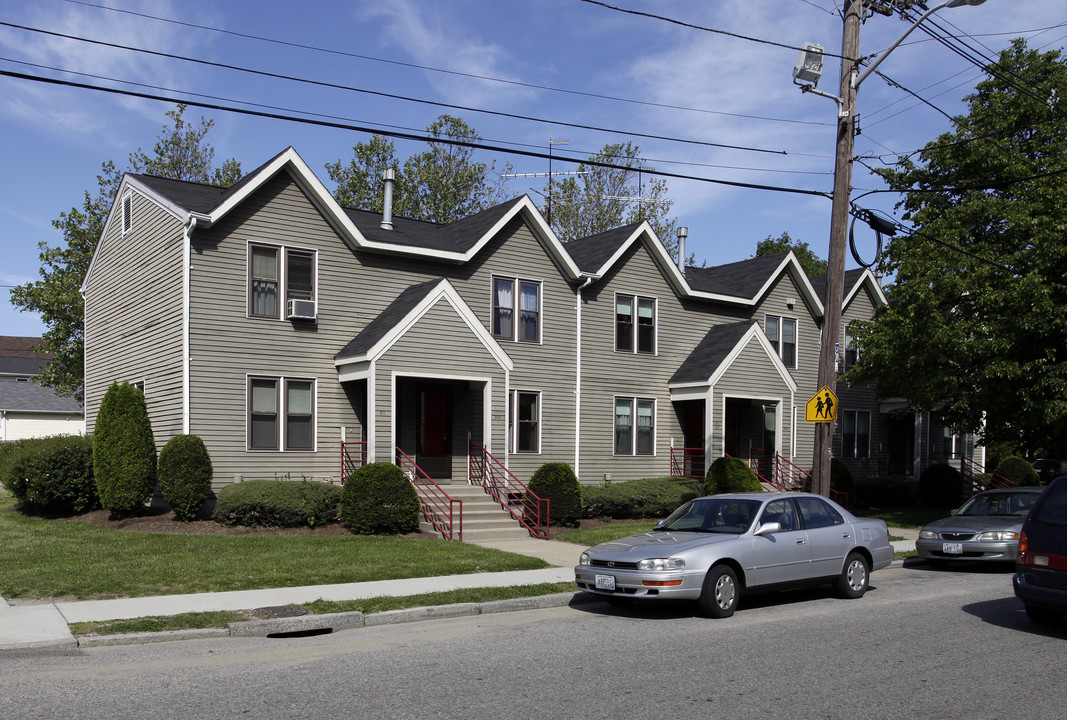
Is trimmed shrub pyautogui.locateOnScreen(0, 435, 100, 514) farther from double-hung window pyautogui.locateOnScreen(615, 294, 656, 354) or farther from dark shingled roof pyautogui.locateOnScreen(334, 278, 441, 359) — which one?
double-hung window pyautogui.locateOnScreen(615, 294, 656, 354)

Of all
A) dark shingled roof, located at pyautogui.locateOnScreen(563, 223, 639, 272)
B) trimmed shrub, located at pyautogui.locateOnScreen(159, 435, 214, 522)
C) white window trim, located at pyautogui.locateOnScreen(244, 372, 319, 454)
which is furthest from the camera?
dark shingled roof, located at pyautogui.locateOnScreen(563, 223, 639, 272)

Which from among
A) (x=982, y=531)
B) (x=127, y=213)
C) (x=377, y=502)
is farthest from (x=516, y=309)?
(x=982, y=531)

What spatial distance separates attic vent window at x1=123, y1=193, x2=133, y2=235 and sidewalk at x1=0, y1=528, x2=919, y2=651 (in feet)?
44.1

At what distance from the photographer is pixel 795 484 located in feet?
93.7

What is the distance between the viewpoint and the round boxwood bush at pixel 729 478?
78.0ft

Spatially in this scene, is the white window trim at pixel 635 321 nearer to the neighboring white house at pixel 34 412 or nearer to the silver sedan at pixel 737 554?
the silver sedan at pixel 737 554

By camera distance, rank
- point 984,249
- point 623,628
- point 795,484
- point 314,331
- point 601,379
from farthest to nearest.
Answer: point 795,484 < point 601,379 < point 984,249 < point 314,331 < point 623,628

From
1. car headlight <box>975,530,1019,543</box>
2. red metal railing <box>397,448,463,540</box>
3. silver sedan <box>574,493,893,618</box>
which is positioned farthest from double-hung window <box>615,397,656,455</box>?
silver sedan <box>574,493,893,618</box>

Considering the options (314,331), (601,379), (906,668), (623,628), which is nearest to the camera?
(906,668)

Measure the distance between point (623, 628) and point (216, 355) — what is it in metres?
12.0

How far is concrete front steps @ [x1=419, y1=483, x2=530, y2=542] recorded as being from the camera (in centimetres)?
1872

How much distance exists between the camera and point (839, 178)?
56.1 ft

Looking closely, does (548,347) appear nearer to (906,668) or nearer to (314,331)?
(314,331)

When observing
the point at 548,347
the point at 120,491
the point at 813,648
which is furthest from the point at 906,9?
the point at 120,491
